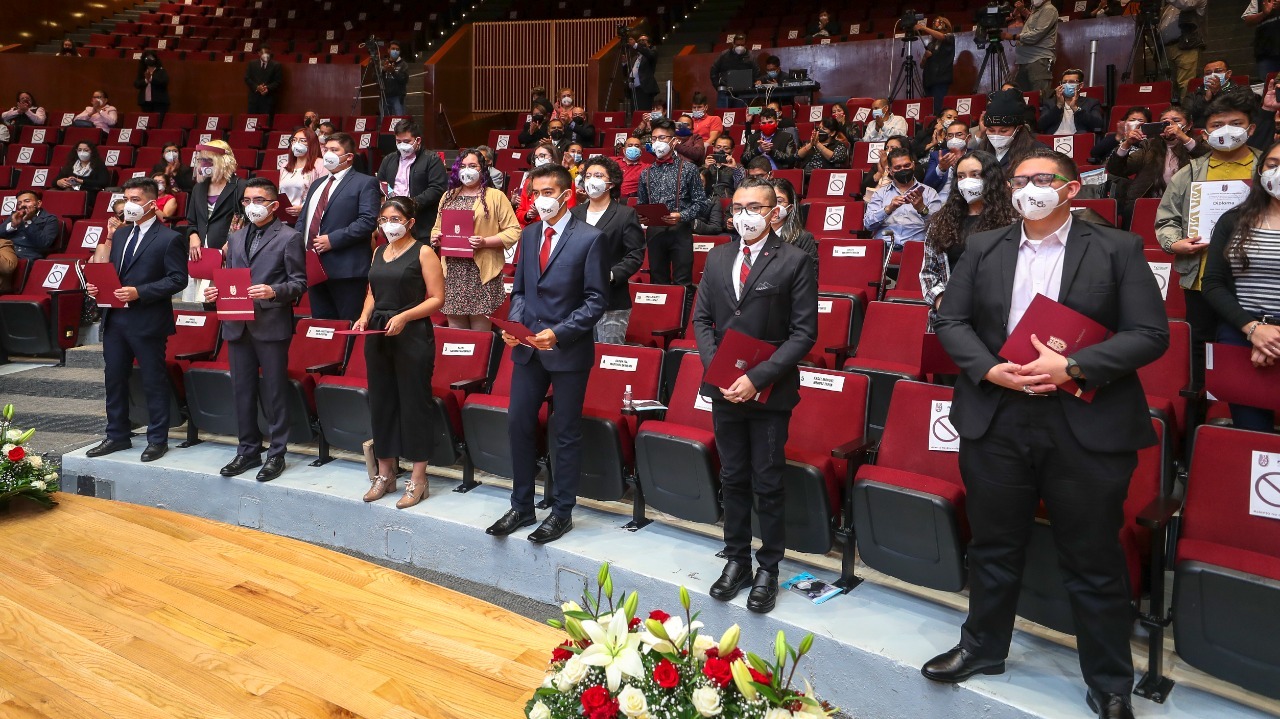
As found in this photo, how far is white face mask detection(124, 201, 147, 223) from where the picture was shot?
4.30m

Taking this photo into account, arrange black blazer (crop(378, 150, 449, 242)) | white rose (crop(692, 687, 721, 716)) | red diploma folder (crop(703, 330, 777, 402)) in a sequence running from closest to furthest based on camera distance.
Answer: white rose (crop(692, 687, 721, 716)) → red diploma folder (crop(703, 330, 777, 402)) → black blazer (crop(378, 150, 449, 242))

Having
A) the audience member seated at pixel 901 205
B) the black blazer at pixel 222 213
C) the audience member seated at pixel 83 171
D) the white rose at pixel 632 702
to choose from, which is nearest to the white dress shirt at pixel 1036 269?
the white rose at pixel 632 702

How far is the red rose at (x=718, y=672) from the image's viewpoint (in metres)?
1.32

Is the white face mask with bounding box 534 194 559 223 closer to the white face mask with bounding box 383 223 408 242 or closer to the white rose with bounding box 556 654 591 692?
the white face mask with bounding box 383 223 408 242

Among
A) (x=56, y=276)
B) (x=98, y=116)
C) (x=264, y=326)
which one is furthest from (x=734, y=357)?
(x=98, y=116)

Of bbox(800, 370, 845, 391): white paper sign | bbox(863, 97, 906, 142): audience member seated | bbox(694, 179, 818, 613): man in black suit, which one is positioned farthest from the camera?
bbox(863, 97, 906, 142): audience member seated

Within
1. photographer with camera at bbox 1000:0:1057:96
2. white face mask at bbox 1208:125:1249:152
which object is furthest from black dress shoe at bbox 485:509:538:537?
photographer with camera at bbox 1000:0:1057:96

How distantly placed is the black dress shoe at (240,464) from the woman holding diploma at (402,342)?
80 centimetres

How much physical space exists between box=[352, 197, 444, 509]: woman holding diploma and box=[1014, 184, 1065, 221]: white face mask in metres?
2.23

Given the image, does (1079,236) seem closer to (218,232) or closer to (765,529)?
(765,529)

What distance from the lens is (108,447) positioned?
4.47 m

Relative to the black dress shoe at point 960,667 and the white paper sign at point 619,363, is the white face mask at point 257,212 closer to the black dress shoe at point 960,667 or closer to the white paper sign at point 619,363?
the white paper sign at point 619,363

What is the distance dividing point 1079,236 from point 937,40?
6.80 meters

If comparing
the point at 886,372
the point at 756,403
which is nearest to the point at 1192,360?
the point at 886,372
